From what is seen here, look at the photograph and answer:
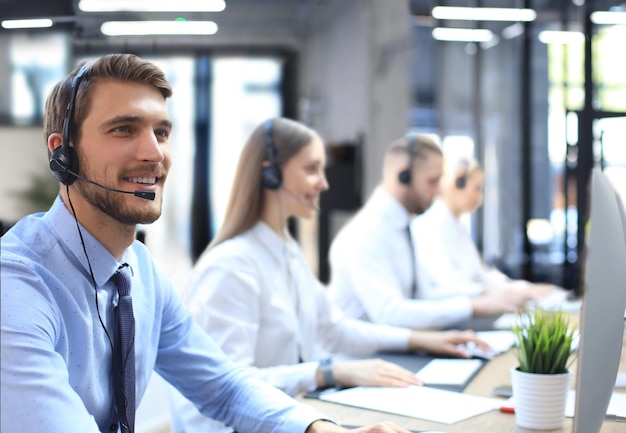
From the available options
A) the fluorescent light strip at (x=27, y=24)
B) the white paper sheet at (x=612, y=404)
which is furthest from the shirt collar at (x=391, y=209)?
the fluorescent light strip at (x=27, y=24)

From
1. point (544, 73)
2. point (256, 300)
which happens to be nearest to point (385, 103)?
point (544, 73)

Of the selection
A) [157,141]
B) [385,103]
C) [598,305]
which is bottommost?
[598,305]

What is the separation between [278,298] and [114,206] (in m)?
0.92

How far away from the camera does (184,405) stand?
79.2 inches

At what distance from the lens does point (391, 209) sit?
3355 mm

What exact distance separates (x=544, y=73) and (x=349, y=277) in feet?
21.1

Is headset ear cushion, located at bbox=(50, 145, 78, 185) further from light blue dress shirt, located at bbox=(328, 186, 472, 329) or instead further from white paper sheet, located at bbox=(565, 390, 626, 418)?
light blue dress shirt, located at bbox=(328, 186, 472, 329)

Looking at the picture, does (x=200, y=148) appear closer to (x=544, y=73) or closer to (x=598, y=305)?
(x=544, y=73)

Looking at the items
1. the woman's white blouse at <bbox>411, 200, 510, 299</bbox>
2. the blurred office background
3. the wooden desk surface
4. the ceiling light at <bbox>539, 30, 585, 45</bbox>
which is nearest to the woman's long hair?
the wooden desk surface

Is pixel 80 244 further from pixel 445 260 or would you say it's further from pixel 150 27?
pixel 445 260

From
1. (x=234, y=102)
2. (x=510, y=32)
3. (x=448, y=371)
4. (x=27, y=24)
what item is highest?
(x=510, y=32)

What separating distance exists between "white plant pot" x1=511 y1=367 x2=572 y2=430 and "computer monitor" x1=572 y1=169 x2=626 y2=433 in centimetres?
32

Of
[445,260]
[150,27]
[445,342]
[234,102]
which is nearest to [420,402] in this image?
[445,342]

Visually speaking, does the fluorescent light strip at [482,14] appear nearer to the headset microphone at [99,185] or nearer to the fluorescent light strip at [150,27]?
the fluorescent light strip at [150,27]
